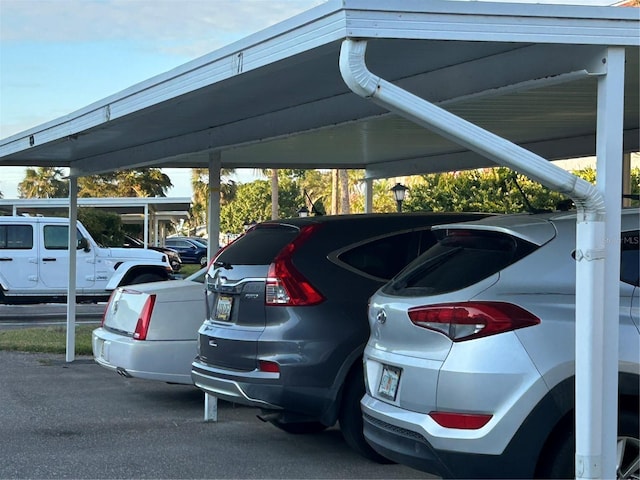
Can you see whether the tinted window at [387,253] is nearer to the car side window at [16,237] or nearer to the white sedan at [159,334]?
the white sedan at [159,334]

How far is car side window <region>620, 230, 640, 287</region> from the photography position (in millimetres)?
4371

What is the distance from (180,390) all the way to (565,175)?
6.55m

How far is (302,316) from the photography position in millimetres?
6023

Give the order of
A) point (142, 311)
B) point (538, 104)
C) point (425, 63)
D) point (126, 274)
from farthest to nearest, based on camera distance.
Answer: point (126, 274) → point (142, 311) → point (538, 104) → point (425, 63)

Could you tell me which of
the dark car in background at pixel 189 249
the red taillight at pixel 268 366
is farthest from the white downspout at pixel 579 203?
the dark car in background at pixel 189 249

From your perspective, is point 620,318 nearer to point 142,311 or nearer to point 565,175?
point 565,175

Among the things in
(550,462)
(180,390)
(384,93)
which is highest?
(384,93)

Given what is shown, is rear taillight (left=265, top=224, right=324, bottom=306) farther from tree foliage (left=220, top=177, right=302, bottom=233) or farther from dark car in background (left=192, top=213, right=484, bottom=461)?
tree foliage (left=220, top=177, right=302, bottom=233)

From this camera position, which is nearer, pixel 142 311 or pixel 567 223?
pixel 567 223

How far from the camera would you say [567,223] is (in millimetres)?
4566

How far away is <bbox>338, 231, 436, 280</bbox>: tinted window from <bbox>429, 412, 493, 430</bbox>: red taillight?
223 cm

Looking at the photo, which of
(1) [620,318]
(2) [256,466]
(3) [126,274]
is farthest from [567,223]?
(3) [126,274]

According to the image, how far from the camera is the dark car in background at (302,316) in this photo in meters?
5.97

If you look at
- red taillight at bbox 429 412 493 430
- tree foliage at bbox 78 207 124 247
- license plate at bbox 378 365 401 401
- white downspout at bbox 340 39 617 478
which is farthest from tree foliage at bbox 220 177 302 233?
white downspout at bbox 340 39 617 478
